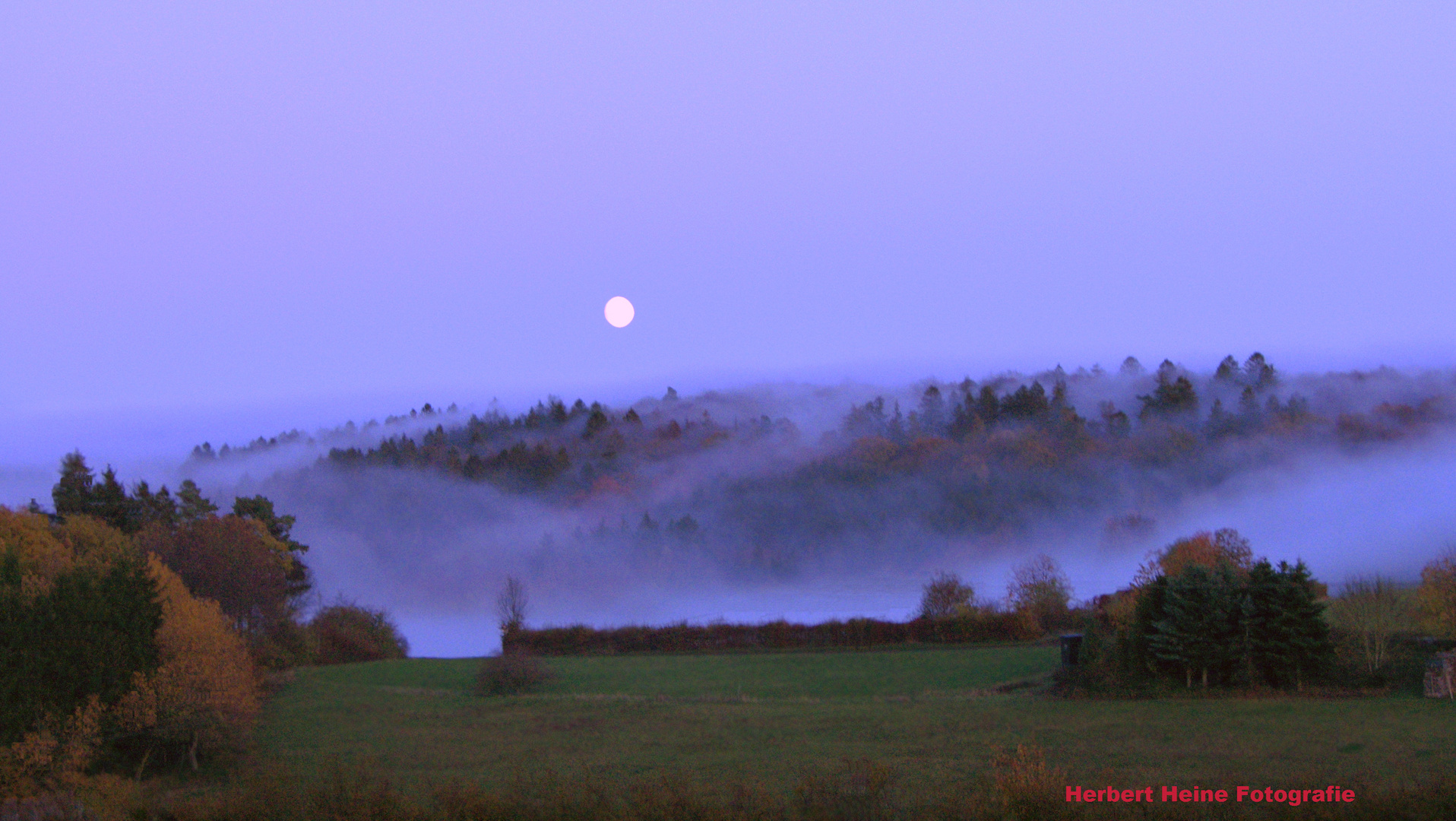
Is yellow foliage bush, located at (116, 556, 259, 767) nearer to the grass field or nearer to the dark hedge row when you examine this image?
the grass field

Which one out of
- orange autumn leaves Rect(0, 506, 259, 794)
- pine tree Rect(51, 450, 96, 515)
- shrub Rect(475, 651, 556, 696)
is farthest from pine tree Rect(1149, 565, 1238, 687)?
pine tree Rect(51, 450, 96, 515)

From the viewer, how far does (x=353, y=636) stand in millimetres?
58656

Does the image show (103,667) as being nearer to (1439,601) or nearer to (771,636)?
(771,636)

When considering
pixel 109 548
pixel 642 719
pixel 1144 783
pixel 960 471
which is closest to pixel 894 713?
pixel 642 719

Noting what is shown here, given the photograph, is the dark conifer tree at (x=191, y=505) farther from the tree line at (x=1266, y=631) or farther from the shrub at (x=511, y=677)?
the tree line at (x=1266, y=631)

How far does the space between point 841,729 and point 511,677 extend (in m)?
19.3

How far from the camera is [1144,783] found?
1795cm

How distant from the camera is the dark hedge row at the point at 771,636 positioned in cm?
5025

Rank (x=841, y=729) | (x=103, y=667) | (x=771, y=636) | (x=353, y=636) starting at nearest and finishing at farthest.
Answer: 1. (x=841, y=729)
2. (x=103, y=667)
3. (x=771, y=636)
4. (x=353, y=636)

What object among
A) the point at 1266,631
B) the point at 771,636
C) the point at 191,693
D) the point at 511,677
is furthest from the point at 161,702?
the point at 1266,631

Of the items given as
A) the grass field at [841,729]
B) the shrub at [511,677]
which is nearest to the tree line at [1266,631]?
the grass field at [841,729]

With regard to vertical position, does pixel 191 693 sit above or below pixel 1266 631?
below

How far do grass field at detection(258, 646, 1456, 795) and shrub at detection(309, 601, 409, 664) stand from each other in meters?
13.1

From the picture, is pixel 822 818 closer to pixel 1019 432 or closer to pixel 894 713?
pixel 894 713
